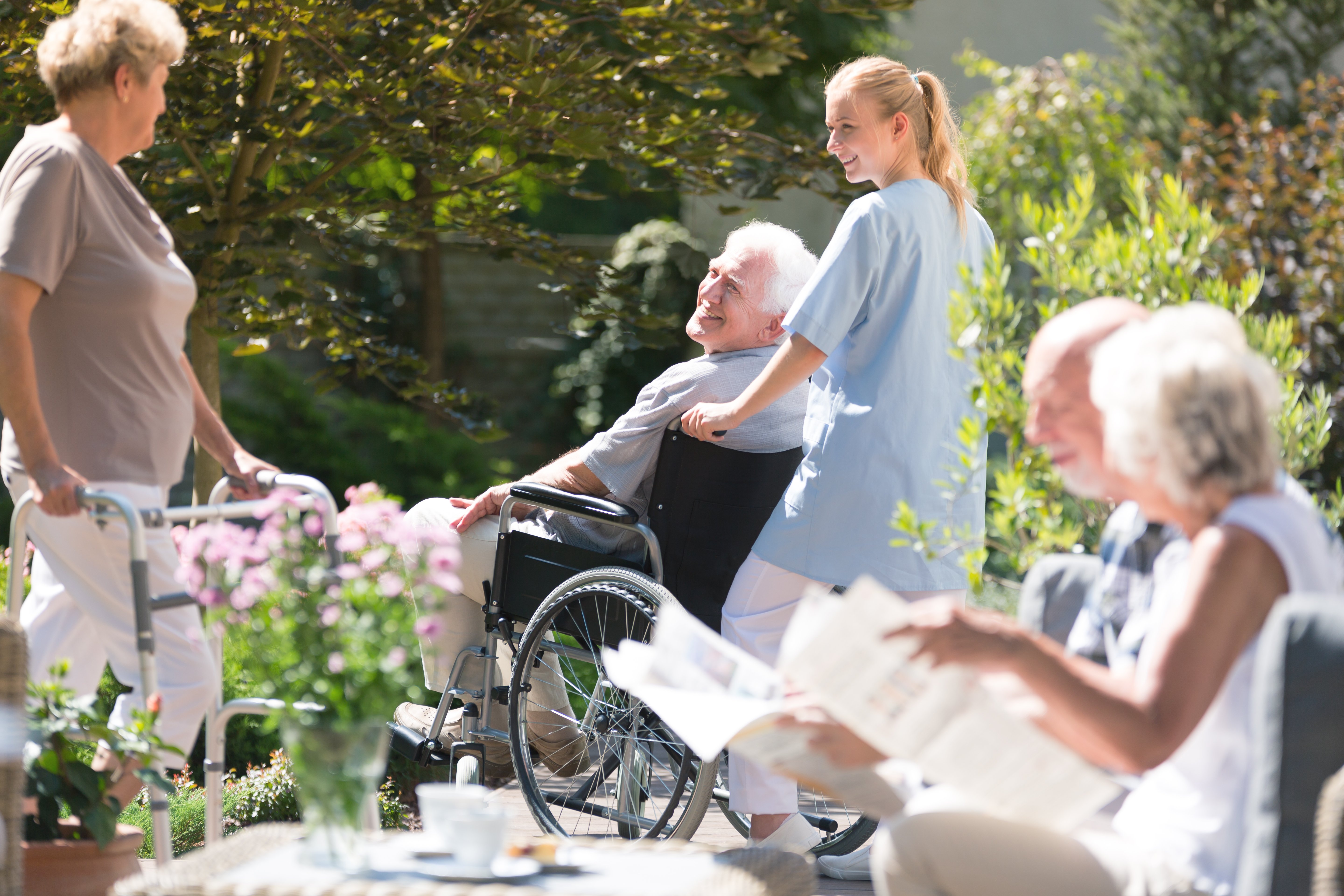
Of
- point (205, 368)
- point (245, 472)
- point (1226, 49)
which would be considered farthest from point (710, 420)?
point (1226, 49)

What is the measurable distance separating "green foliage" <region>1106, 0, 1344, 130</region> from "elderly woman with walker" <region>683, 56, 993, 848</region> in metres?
8.24

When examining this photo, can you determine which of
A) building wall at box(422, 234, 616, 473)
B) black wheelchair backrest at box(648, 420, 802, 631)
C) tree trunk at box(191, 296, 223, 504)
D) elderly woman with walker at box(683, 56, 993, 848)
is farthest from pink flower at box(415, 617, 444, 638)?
building wall at box(422, 234, 616, 473)

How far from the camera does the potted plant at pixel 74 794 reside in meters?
2.07

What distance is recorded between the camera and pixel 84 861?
209cm

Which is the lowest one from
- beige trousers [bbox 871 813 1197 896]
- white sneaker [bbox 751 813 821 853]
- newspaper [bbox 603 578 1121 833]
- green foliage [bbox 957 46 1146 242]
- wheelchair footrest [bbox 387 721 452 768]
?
white sneaker [bbox 751 813 821 853]

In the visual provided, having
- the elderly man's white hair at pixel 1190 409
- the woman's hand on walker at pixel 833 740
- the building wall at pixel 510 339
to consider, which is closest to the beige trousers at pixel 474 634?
the woman's hand on walker at pixel 833 740

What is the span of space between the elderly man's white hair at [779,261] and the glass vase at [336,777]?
191 centimetres

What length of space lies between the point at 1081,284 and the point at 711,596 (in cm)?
132

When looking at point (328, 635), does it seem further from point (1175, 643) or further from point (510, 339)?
point (510, 339)

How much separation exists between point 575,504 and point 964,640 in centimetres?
178

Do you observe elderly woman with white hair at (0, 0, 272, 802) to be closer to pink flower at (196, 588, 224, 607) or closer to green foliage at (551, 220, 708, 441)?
pink flower at (196, 588, 224, 607)

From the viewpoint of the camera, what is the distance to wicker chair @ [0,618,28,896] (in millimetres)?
1671

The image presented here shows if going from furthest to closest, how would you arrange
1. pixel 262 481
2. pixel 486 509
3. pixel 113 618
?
1. pixel 486 509
2. pixel 262 481
3. pixel 113 618

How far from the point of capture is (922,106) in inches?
116
